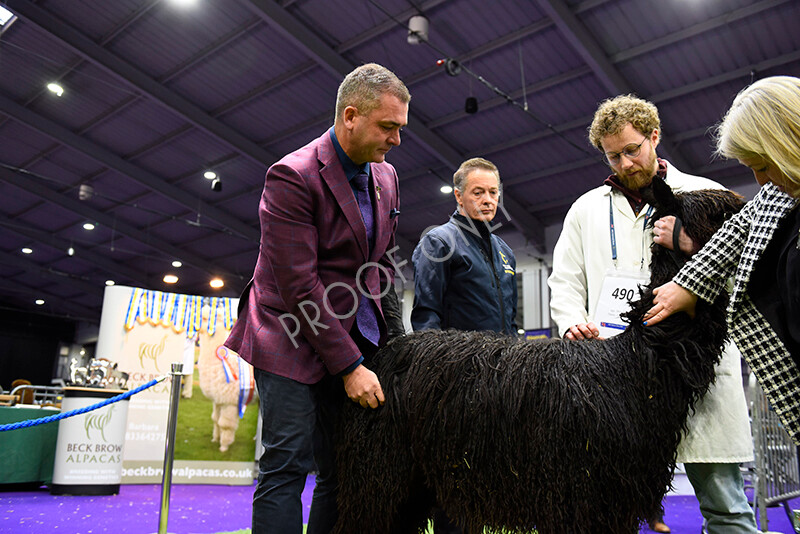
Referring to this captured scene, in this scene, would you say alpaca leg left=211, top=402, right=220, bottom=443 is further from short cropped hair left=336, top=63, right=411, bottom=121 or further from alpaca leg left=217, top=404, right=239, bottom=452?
short cropped hair left=336, top=63, right=411, bottom=121

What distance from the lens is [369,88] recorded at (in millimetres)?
2168

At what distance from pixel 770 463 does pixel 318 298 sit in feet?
15.6

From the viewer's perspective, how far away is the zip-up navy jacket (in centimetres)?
304

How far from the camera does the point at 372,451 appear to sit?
6.77 feet

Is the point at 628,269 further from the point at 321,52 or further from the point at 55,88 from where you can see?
the point at 55,88

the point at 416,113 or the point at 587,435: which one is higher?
the point at 416,113

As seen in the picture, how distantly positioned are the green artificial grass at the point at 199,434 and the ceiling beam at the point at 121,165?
999 centimetres

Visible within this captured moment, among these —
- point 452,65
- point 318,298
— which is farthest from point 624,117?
point 452,65

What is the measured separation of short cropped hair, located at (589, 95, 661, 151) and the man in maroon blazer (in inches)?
33.4

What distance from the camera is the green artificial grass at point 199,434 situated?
786 cm

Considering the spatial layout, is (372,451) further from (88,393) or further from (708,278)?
(88,393)

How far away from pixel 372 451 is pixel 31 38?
13.3 meters

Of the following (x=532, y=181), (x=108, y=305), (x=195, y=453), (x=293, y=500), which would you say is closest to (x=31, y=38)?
(x=108, y=305)

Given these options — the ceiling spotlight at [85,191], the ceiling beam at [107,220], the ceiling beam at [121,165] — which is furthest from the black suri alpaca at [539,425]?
the ceiling beam at [107,220]
